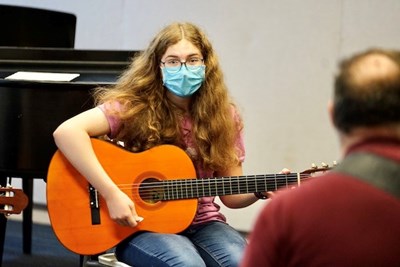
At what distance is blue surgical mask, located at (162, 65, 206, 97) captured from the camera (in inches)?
95.4

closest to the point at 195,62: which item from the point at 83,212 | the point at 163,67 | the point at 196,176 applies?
the point at 163,67

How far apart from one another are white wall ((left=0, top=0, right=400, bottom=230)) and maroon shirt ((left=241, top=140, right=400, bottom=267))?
3005 millimetres

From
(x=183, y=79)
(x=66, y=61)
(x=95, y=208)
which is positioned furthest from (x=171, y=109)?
(x=66, y=61)

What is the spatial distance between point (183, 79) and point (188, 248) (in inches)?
23.2

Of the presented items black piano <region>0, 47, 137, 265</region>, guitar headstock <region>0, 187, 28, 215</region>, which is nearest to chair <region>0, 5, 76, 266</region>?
black piano <region>0, 47, 137, 265</region>

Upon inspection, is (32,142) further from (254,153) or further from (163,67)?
(254,153)

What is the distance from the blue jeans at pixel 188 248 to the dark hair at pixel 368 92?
1.07 meters

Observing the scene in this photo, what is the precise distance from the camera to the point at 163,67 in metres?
2.46

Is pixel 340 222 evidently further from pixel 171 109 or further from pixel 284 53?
pixel 284 53

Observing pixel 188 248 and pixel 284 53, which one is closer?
pixel 188 248

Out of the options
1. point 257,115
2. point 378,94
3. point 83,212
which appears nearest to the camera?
point 378,94

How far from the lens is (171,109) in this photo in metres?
2.50

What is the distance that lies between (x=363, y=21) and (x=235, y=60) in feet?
2.67

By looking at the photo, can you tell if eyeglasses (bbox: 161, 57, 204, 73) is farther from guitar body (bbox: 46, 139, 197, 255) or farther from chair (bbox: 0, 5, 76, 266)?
chair (bbox: 0, 5, 76, 266)
